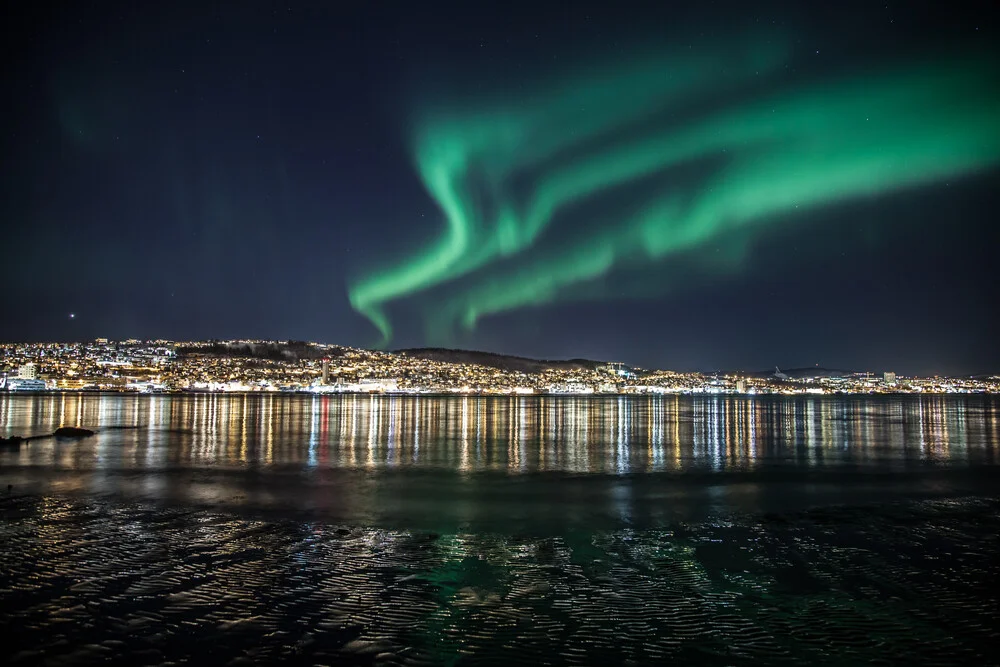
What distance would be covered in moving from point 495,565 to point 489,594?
1.92 m

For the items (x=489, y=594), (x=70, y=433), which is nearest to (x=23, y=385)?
(x=70, y=433)

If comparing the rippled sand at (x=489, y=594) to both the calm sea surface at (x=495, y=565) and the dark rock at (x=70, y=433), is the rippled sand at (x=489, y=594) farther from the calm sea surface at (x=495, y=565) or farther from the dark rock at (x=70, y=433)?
the dark rock at (x=70, y=433)

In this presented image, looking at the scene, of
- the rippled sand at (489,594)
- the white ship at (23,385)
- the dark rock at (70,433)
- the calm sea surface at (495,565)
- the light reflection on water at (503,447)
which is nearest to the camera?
the rippled sand at (489,594)

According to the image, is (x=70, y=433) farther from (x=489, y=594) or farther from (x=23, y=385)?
(x=23, y=385)

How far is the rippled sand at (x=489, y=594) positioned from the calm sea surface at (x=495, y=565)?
1.9 inches

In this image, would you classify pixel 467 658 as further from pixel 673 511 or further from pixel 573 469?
pixel 573 469

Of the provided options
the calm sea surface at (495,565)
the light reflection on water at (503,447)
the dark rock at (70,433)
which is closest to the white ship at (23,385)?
the light reflection on water at (503,447)

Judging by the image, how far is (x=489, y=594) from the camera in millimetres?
10500

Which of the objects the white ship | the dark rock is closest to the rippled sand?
the dark rock

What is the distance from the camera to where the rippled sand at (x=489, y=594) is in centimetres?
825

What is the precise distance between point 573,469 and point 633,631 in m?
20.1

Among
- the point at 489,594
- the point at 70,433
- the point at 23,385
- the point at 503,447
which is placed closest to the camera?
the point at 489,594

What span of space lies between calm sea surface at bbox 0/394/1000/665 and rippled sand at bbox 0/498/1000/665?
0.05m

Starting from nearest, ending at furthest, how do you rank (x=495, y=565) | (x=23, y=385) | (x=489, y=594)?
(x=489, y=594) → (x=495, y=565) → (x=23, y=385)
